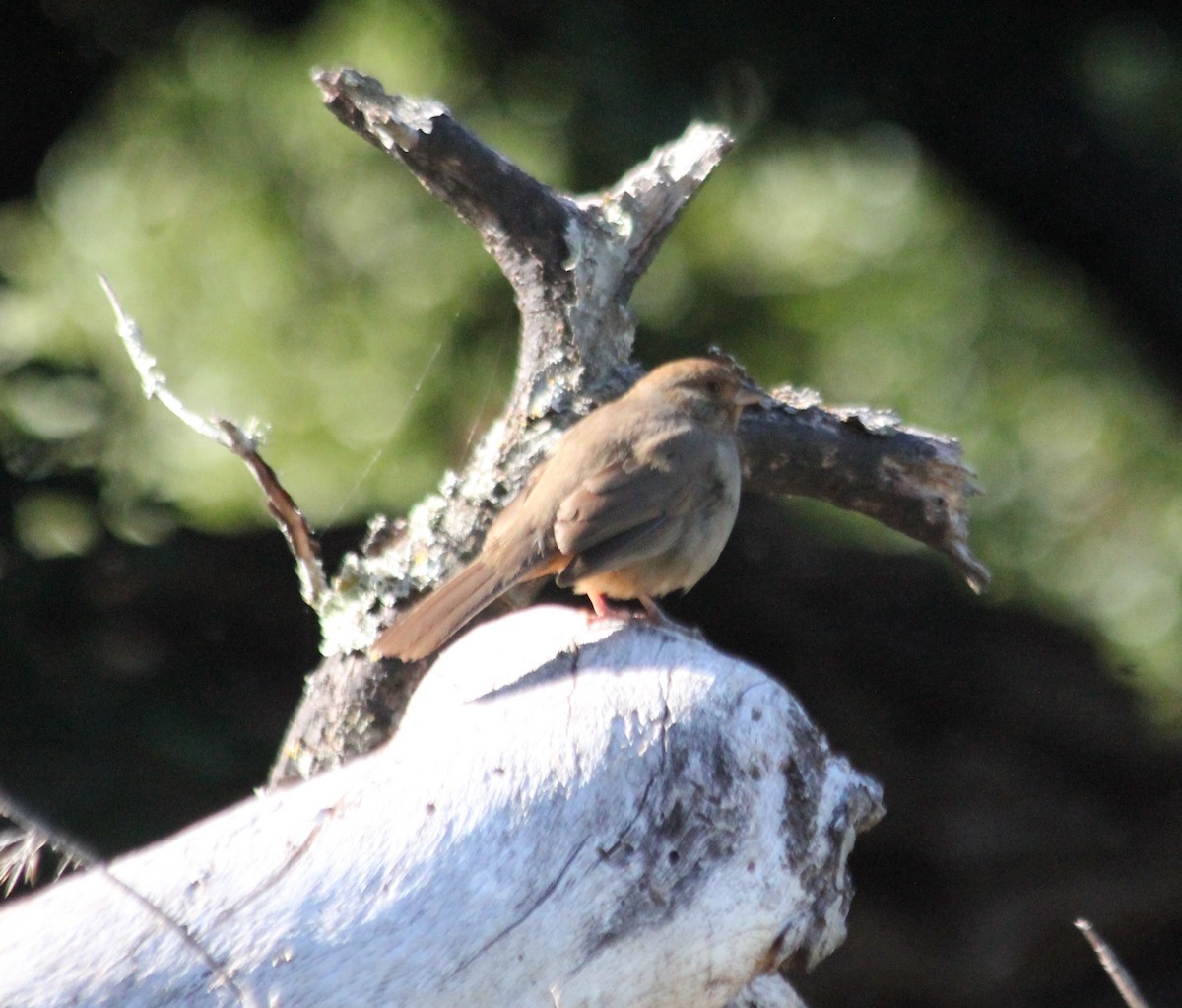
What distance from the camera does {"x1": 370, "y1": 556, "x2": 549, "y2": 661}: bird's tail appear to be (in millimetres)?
3848

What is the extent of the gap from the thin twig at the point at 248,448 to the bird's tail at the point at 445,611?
0.34 meters

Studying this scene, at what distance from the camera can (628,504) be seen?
428 centimetres

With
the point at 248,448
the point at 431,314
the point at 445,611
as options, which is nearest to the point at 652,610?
the point at 445,611

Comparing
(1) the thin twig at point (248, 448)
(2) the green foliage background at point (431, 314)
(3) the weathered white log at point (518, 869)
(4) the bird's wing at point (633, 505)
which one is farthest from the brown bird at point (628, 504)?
(2) the green foliage background at point (431, 314)

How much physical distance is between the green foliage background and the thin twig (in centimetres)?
137

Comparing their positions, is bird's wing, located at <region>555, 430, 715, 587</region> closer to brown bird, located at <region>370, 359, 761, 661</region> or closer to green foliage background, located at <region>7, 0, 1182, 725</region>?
brown bird, located at <region>370, 359, 761, 661</region>

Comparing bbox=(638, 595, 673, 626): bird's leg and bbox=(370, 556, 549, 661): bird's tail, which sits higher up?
bbox=(638, 595, 673, 626): bird's leg

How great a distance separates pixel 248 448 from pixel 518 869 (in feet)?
4.77

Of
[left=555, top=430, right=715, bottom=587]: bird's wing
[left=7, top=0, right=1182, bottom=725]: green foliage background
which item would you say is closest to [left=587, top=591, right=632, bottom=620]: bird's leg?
[left=555, top=430, right=715, bottom=587]: bird's wing

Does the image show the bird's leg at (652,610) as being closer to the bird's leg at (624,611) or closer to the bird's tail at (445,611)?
the bird's leg at (624,611)

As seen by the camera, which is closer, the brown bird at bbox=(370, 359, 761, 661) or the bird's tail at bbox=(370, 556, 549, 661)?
the bird's tail at bbox=(370, 556, 549, 661)

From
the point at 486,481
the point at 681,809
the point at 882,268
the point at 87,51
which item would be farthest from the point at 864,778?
the point at 87,51

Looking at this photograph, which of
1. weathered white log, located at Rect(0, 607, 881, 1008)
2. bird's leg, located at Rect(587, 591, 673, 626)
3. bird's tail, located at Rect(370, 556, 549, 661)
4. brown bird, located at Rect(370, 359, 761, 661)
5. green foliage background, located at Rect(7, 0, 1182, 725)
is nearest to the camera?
weathered white log, located at Rect(0, 607, 881, 1008)

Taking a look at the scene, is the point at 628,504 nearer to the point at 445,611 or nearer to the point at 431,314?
the point at 445,611
